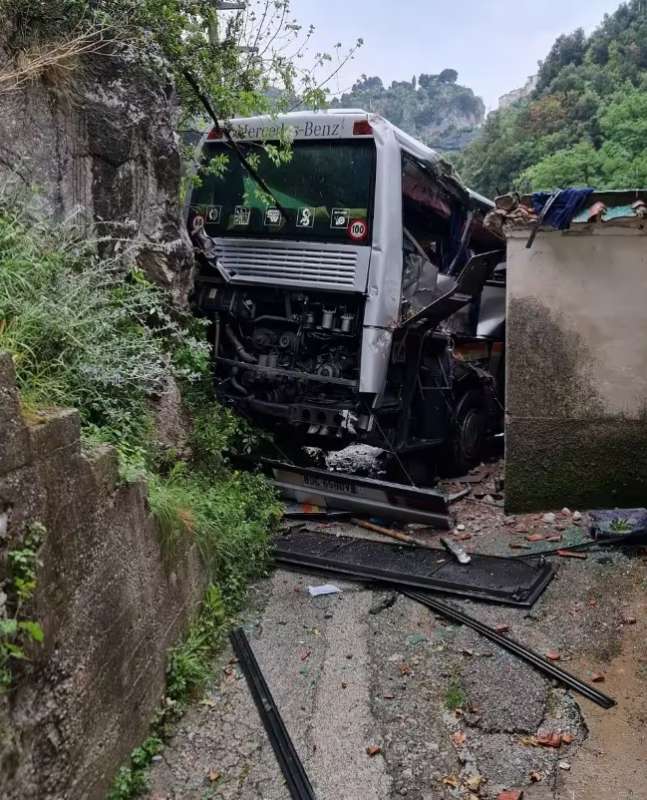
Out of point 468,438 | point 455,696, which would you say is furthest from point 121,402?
point 468,438

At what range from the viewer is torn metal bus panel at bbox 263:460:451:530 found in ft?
20.3

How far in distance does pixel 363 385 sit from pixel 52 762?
4231 mm

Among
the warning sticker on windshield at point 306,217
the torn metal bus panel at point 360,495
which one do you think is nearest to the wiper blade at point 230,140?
the warning sticker on windshield at point 306,217

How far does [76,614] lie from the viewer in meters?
2.67

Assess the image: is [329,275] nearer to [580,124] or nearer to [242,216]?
[242,216]

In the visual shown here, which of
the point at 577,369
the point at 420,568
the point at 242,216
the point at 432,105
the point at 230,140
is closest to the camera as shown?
the point at 420,568

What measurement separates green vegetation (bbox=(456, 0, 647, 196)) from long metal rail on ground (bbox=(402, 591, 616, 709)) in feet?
72.6

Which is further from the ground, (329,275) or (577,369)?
(329,275)

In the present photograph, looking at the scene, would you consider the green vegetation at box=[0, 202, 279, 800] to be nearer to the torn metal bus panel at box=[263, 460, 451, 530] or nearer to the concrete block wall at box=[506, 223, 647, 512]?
the torn metal bus panel at box=[263, 460, 451, 530]

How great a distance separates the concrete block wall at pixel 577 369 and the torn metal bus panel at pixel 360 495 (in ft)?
2.29

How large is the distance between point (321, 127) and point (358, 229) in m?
1.06

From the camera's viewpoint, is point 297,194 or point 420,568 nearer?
point 420,568

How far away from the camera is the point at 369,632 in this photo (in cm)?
443

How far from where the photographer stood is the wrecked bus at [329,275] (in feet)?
20.5
